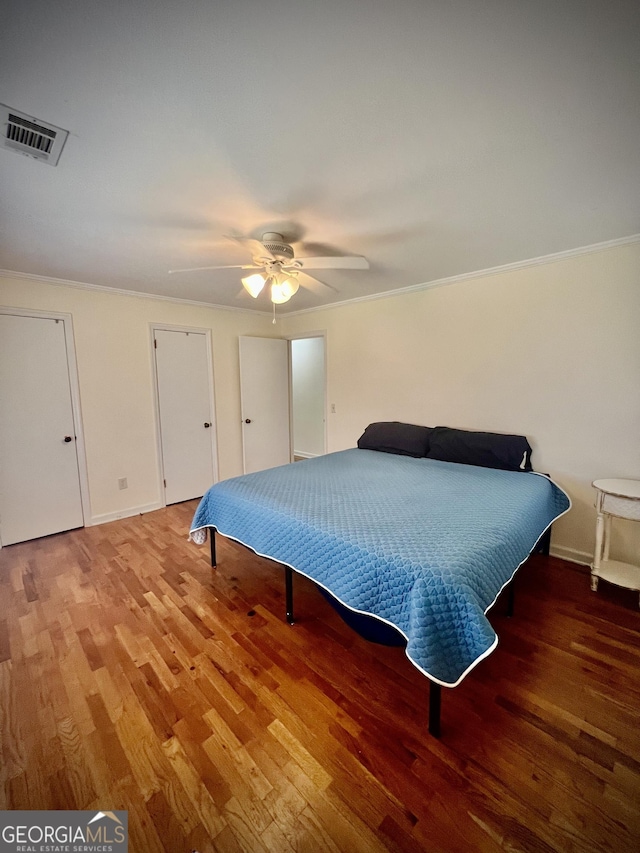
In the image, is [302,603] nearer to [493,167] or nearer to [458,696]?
Result: [458,696]

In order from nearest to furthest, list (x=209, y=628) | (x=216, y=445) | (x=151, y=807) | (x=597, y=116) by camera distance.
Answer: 1. (x=151, y=807)
2. (x=597, y=116)
3. (x=209, y=628)
4. (x=216, y=445)

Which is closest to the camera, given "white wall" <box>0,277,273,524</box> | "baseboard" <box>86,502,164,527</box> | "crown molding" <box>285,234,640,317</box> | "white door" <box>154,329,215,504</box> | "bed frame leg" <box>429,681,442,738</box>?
"bed frame leg" <box>429,681,442,738</box>

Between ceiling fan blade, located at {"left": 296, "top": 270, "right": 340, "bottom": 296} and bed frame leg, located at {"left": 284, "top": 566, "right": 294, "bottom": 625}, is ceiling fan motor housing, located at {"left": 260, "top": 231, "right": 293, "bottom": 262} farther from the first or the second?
bed frame leg, located at {"left": 284, "top": 566, "right": 294, "bottom": 625}

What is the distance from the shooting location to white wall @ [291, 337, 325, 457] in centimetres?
589

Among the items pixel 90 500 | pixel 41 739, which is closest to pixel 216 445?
pixel 90 500

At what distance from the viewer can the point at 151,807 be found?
1110 mm

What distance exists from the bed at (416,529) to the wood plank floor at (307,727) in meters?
0.25

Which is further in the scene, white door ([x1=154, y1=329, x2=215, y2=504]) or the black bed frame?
white door ([x1=154, y1=329, x2=215, y2=504])

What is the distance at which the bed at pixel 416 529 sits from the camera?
1231 millimetres

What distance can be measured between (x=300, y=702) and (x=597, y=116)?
2639mm

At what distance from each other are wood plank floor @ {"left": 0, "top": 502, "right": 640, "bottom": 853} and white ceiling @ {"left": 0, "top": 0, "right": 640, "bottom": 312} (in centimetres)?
236

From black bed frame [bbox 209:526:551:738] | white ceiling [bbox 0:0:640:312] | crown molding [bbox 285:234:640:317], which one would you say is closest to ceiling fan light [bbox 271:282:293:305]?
white ceiling [bbox 0:0:640:312]

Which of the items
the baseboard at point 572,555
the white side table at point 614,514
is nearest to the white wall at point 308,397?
the baseboard at point 572,555

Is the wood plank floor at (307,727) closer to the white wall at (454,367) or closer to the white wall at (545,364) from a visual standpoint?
the white wall at (545,364)
